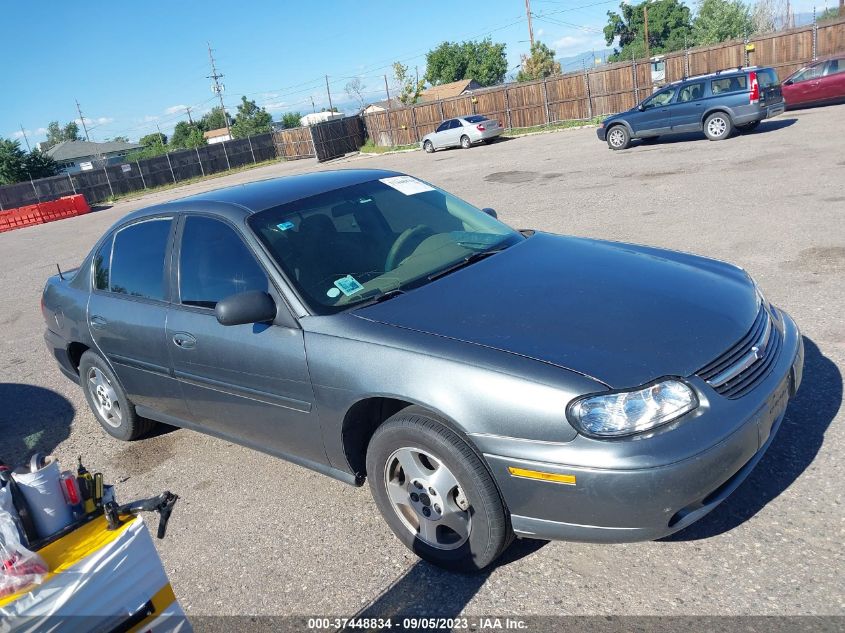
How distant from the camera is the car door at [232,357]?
3.32 meters

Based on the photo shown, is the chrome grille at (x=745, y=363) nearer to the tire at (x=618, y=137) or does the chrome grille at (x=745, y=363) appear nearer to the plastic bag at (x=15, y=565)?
the plastic bag at (x=15, y=565)

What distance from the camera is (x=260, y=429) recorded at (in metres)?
3.64

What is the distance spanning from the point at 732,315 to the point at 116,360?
3792mm

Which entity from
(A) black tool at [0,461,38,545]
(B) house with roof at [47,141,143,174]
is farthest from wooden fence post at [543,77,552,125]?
(B) house with roof at [47,141,143,174]

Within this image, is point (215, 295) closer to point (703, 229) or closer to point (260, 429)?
point (260, 429)

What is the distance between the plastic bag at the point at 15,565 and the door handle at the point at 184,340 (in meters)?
1.81

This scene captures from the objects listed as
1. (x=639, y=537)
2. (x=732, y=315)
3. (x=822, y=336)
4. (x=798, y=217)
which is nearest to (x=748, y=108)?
(x=798, y=217)

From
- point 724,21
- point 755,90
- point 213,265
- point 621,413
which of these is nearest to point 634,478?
point 621,413

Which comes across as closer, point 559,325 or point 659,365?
point 659,365

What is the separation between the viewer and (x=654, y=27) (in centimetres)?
8925

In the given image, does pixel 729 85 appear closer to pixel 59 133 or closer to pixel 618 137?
pixel 618 137

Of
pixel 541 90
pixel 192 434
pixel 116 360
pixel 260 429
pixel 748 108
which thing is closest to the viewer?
pixel 260 429

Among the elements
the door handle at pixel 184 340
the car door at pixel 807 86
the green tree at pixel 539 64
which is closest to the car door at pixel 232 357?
the door handle at pixel 184 340

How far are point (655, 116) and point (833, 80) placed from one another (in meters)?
6.07
